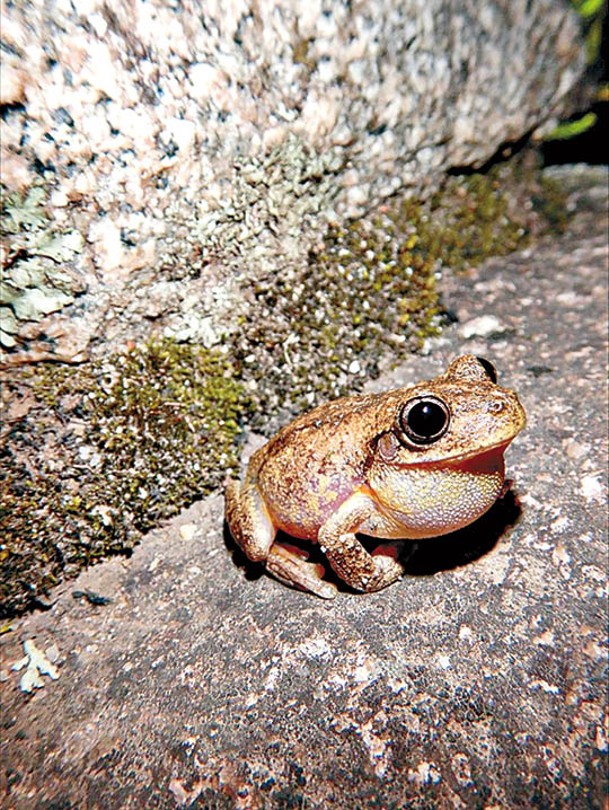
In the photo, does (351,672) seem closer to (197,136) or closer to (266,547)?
(266,547)

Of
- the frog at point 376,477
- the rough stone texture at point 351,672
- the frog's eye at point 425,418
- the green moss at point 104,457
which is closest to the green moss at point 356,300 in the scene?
the green moss at point 104,457

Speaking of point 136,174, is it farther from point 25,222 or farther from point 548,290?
point 548,290

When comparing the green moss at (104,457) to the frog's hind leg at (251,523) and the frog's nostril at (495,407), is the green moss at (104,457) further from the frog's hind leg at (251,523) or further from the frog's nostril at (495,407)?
the frog's nostril at (495,407)

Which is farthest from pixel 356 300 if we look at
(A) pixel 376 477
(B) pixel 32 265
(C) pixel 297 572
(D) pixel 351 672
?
(D) pixel 351 672

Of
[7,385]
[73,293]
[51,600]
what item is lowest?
[51,600]

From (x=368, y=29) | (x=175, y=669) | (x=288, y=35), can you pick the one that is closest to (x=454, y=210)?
(x=368, y=29)
